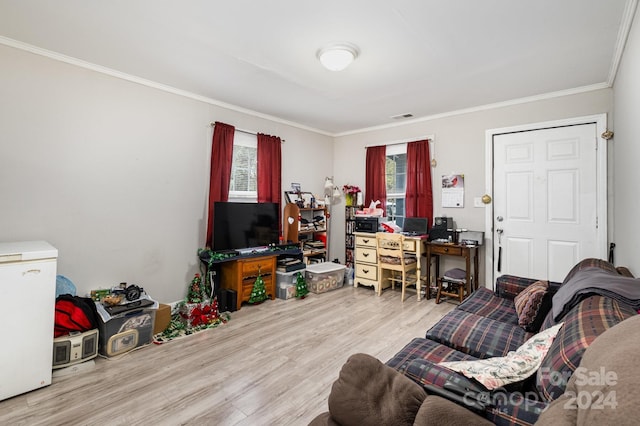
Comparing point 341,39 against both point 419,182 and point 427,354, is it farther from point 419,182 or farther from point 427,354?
point 419,182

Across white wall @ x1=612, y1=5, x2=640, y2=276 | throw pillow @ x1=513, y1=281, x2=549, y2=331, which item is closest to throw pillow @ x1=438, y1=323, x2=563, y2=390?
throw pillow @ x1=513, y1=281, x2=549, y2=331

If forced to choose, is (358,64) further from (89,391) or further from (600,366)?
(89,391)

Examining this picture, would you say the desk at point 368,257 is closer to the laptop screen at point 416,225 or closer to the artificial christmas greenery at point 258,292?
the laptop screen at point 416,225

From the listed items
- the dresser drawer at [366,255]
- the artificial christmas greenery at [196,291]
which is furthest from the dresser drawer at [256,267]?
the dresser drawer at [366,255]

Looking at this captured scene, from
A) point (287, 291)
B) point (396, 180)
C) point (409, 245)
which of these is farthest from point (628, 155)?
point (287, 291)

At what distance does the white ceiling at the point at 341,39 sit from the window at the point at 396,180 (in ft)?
4.34

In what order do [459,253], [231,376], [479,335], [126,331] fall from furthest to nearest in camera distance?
[459,253] → [126,331] → [231,376] → [479,335]

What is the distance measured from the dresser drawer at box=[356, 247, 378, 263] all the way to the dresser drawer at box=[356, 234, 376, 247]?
61mm

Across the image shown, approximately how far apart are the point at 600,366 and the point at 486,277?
3.57 meters

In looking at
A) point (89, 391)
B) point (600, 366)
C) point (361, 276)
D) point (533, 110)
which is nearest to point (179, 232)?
point (89, 391)

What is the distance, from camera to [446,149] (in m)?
4.37

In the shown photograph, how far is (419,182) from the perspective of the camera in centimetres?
455

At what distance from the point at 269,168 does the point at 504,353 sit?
140 inches

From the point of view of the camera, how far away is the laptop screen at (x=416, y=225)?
174 inches
